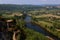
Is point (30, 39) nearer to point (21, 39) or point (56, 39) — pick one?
point (21, 39)

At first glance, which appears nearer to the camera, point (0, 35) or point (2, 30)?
point (0, 35)

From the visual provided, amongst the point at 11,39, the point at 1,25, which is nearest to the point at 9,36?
the point at 11,39

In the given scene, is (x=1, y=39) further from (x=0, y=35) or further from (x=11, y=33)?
(x=11, y=33)

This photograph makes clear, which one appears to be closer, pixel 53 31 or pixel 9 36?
pixel 9 36

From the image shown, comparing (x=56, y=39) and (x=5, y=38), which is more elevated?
(x=5, y=38)

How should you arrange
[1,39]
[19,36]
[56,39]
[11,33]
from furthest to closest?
[56,39], [11,33], [19,36], [1,39]

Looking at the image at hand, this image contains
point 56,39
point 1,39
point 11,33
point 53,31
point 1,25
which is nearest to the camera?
Answer: point 1,39

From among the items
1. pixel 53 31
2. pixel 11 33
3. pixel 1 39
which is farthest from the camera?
pixel 53 31

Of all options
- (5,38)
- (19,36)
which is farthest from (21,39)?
(5,38)

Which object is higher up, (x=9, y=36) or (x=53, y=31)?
(x=9, y=36)
